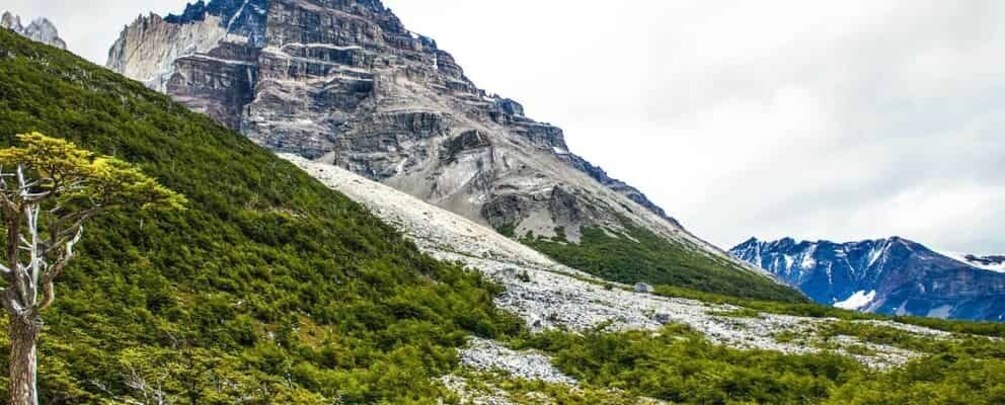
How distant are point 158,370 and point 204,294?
10.3 metres

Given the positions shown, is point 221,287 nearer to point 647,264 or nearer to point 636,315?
point 636,315

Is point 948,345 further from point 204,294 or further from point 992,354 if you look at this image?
point 204,294

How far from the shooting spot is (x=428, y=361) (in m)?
29.4

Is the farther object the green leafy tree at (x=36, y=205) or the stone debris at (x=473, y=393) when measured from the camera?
the stone debris at (x=473, y=393)

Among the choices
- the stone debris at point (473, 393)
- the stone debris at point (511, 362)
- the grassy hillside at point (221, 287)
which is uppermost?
the grassy hillside at point (221, 287)

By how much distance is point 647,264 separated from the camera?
515 ft

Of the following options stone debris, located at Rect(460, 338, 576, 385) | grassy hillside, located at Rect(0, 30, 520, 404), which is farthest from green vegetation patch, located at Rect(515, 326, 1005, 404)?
grassy hillside, located at Rect(0, 30, 520, 404)

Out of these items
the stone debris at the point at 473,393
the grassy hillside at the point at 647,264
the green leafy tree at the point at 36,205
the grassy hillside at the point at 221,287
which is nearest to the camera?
the green leafy tree at the point at 36,205

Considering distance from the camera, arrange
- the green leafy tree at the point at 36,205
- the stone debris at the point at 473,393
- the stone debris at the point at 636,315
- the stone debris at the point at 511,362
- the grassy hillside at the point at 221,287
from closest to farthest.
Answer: the green leafy tree at the point at 36,205
the grassy hillside at the point at 221,287
the stone debris at the point at 473,393
the stone debris at the point at 511,362
the stone debris at the point at 636,315

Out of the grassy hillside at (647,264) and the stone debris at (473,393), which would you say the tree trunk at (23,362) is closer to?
the stone debris at (473,393)

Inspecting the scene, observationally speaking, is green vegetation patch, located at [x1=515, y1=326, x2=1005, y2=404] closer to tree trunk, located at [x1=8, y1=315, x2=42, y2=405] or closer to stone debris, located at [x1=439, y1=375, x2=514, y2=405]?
stone debris, located at [x1=439, y1=375, x2=514, y2=405]

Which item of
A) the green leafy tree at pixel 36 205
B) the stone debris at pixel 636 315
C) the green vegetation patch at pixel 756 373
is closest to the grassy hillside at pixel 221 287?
the green leafy tree at pixel 36 205

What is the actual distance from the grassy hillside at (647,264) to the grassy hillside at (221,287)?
94789mm

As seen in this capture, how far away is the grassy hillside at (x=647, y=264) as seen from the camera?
470 feet
